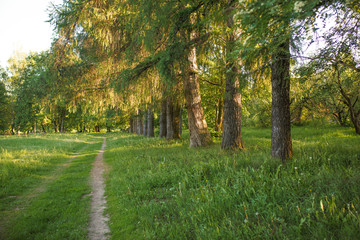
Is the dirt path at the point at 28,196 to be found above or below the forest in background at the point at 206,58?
below

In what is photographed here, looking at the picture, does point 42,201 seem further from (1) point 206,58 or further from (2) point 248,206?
(1) point 206,58

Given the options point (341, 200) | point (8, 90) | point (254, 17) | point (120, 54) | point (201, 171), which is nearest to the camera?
point (254, 17)

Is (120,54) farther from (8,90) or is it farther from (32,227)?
(8,90)

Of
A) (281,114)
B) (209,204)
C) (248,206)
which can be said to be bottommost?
(209,204)

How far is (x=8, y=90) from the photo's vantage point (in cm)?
3869

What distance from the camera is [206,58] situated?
1008 centimetres

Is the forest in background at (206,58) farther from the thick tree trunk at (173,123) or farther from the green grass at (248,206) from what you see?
the green grass at (248,206)

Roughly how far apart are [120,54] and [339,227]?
1107 centimetres

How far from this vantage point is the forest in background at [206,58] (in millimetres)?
3930

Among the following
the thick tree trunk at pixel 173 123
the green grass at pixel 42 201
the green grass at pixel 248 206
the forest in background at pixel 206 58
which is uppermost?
the forest in background at pixel 206 58

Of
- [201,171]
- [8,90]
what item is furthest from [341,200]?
[8,90]

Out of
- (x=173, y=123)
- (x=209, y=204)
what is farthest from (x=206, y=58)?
(x=209, y=204)

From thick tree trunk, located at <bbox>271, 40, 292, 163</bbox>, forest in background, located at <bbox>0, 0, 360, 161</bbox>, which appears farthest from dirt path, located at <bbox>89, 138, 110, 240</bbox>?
thick tree trunk, located at <bbox>271, 40, 292, 163</bbox>

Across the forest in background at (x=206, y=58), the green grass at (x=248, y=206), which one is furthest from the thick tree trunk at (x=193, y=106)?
the green grass at (x=248, y=206)
